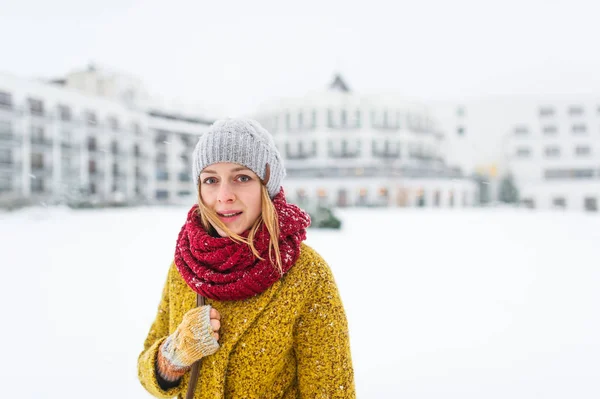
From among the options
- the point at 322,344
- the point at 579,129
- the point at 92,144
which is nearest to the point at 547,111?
the point at 579,129

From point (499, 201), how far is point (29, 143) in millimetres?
51930

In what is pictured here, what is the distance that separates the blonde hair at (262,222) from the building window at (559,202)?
194ft

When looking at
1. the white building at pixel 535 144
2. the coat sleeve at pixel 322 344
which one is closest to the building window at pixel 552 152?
the white building at pixel 535 144

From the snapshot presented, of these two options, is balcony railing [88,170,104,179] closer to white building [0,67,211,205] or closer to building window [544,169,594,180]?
white building [0,67,211,205]

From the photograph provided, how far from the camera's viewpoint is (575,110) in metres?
52.4

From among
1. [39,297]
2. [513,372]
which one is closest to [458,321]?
[513,372]

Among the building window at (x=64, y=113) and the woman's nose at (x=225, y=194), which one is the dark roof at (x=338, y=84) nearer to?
the building window at (x=64, y=113)

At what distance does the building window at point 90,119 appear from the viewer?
146ft

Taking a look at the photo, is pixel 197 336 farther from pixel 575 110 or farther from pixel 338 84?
pixel 575 110

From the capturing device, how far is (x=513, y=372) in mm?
5102

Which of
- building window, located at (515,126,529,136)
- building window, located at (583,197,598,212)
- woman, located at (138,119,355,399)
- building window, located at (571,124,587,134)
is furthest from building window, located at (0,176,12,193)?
building window, located at (583,197,598,212)

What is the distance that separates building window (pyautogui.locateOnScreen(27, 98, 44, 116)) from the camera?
133 feet

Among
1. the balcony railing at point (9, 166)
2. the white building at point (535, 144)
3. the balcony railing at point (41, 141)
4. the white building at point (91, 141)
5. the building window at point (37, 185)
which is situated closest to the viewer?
the balcony railing at point (9, 166)

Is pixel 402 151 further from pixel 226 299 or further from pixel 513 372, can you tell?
pixel 226 299
